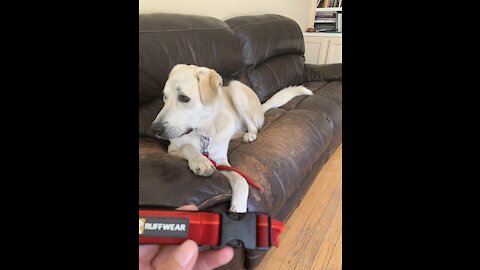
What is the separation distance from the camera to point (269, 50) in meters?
2.03

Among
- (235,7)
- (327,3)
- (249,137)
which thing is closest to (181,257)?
(249,137)

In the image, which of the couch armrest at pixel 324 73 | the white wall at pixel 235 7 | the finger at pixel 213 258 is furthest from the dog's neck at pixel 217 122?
the couch armrest at pixel 324 73

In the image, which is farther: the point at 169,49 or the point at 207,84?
the point at 169,49

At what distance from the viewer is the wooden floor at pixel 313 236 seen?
1078mm

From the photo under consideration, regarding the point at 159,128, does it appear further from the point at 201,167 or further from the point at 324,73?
the point at 324,73

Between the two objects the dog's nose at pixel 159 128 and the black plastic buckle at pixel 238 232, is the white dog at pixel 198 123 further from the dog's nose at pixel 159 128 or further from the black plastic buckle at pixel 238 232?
the black plastic buckle at pixel 238 232

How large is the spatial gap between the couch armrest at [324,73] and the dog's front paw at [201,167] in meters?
1.87

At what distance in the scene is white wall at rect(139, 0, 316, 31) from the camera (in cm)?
119

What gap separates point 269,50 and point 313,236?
53.6 inches
